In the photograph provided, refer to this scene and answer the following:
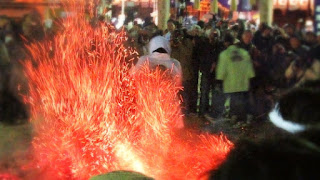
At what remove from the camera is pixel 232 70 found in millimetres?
10797

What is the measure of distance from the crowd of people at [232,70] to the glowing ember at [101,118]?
1.15 metres

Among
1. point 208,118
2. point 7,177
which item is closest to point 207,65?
point 208,118

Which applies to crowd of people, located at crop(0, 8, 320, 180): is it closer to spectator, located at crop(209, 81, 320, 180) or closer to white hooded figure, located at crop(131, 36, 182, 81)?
white hooded figure, located at crop(131, 36, 182, 81)

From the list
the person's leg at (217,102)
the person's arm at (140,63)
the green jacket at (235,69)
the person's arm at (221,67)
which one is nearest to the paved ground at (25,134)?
the person's leg at (217,102)

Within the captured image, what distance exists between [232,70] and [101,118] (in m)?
3.06

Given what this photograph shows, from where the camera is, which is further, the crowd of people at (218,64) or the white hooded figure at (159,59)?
the crowd of people at (218,64)

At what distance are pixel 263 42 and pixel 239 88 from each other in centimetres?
331

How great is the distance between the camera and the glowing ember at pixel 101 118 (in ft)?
26.1

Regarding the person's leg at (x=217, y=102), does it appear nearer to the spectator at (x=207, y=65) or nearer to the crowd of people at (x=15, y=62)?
the spectator at (x=207, y=65)

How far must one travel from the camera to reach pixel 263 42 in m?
13.9

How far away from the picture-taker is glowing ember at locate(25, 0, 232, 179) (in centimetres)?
795

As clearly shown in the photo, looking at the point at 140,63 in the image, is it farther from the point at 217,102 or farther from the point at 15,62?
the point at 217,102

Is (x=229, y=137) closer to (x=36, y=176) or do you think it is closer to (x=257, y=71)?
(x=257, y=71)

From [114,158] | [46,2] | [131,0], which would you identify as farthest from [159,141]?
[131,0]
